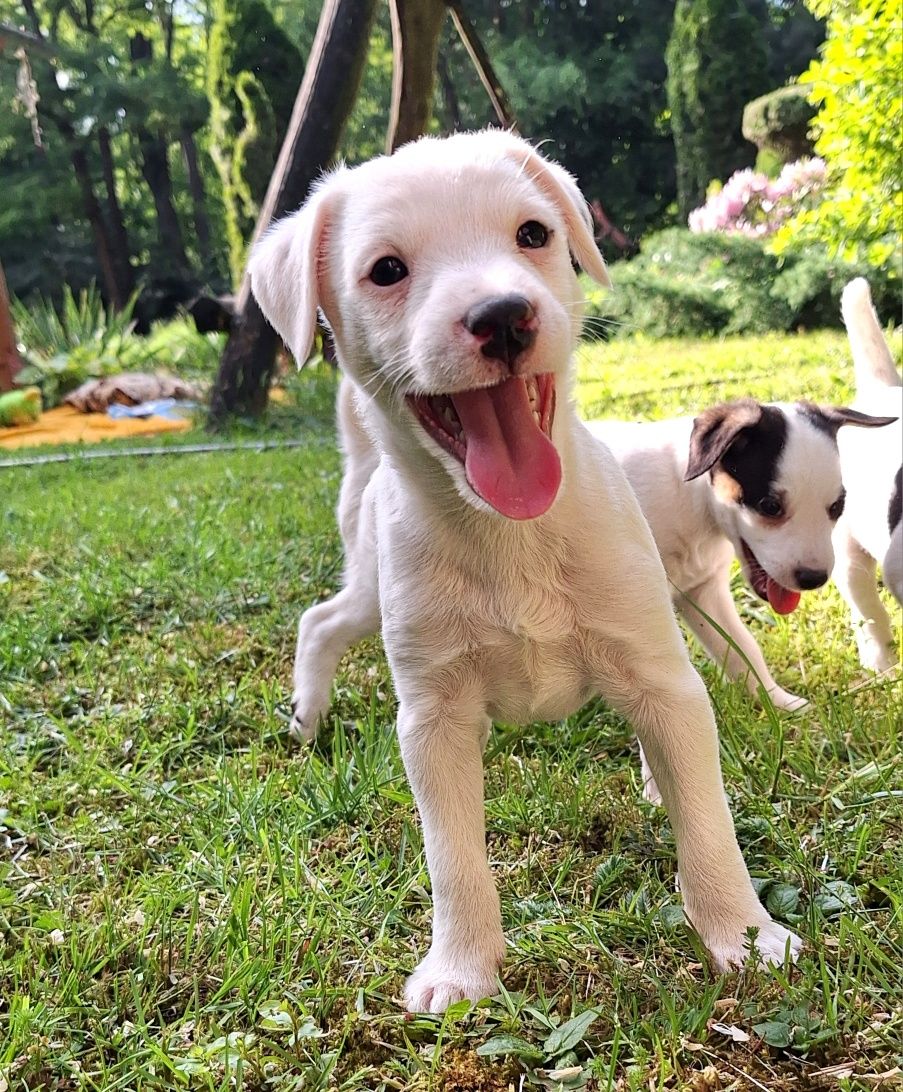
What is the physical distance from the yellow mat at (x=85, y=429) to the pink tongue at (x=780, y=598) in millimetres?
8928

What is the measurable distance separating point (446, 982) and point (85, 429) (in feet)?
36.2

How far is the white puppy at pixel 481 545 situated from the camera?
78.8 inches

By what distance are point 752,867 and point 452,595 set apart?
1.07 meters

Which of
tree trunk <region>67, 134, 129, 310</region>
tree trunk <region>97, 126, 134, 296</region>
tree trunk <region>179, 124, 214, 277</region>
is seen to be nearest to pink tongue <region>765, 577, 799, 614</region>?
tree trunk <region>67, 134, 129, 310</region>

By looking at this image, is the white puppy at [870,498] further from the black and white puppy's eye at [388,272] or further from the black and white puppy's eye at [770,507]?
the black and white puppy's eye at [388,272]

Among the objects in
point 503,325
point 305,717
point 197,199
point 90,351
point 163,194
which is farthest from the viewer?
point 163,194

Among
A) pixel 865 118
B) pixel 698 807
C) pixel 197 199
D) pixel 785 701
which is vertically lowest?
pixel 197 199

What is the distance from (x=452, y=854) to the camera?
2.11 meters

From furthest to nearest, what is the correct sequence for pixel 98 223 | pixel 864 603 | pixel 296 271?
1. pixel 98 223
2. pixel 864 603
3. pixel 296 271

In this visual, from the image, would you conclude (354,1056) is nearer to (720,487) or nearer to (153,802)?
(153,802)

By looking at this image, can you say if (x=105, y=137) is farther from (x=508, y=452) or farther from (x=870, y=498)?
(x=508, y=452)

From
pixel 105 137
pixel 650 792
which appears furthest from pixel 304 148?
pixel 105 137

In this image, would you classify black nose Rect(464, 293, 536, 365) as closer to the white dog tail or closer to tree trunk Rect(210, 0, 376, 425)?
the white dog tail

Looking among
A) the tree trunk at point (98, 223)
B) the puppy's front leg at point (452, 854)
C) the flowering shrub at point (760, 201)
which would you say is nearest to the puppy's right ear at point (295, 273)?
the puppy's front leg at point (452, 854)
